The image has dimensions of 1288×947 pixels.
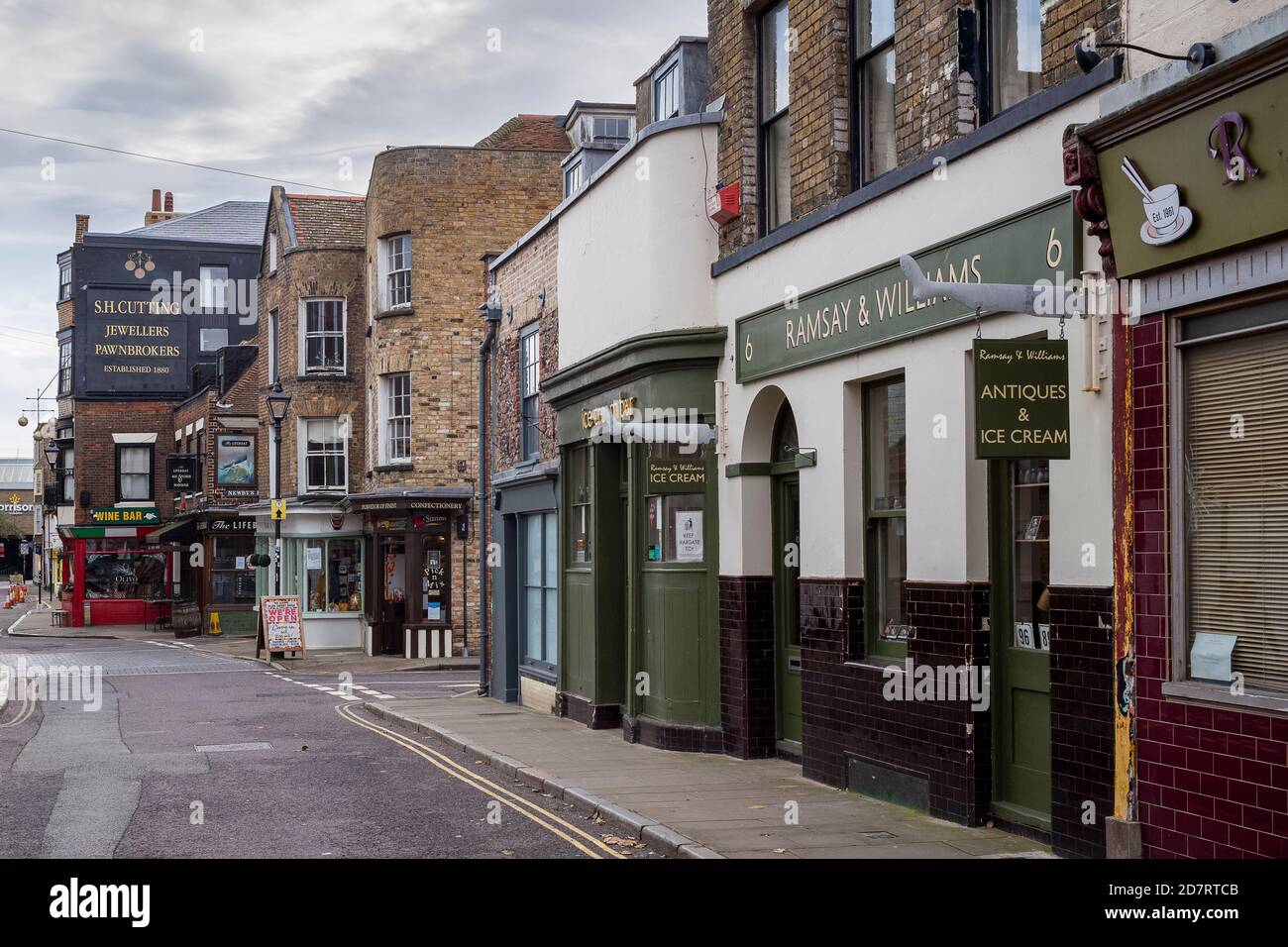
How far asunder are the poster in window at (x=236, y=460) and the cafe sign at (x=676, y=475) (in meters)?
32.6

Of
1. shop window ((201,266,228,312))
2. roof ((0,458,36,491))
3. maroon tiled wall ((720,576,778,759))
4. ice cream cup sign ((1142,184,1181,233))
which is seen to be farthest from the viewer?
roof ((0,458,36,491))

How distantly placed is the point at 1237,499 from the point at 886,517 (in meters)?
4.47

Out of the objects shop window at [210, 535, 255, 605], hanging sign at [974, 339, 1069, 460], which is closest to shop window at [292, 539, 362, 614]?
shop window at [210, 535, 255, 605]

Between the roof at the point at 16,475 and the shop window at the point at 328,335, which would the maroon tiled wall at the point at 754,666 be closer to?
the shop window at the point at 328,335

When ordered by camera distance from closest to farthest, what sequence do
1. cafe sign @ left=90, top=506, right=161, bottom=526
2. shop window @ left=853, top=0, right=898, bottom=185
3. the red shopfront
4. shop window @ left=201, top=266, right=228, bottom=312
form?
shop window @ left=853, top=0, right=898, bottom=185, the red shopfront, cafe sign @ left=90, top=506, right=161, bottom=526, shop window @ left=201, top=266, right=228, bottom=312

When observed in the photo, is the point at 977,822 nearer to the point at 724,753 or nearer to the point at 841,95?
the point at 724,753

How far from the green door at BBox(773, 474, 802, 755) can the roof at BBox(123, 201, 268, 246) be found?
5218 centimetres

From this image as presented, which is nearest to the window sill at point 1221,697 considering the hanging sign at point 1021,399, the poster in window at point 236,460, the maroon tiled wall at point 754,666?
the hanging sign at point 1021,399

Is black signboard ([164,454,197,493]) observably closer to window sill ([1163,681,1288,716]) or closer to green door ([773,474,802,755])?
green door ([773,474,802,755])

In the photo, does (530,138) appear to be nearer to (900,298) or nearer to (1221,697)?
(900,298)

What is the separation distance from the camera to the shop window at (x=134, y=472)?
5731 cm

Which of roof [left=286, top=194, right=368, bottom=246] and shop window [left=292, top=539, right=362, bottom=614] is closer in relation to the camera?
shop window [left=292, top=539, right=362, bottom=614]

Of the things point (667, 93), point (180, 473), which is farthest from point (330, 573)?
point (667, 93)

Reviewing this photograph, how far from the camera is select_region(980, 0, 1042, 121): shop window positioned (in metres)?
9.54
